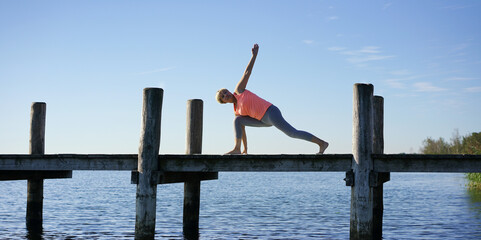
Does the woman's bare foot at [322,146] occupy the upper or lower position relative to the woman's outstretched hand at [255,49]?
lower

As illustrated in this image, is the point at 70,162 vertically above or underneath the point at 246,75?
underneath

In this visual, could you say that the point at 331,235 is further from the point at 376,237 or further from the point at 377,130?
the point at 377,130

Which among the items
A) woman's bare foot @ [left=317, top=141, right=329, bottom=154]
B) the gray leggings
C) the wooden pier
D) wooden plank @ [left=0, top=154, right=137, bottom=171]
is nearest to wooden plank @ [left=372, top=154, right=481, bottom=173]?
the wooden pier

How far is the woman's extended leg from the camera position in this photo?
1060 centimetres

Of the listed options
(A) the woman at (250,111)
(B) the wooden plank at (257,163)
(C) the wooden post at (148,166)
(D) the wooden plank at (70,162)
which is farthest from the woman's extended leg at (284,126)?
(D) the wooden plank at (70,162)

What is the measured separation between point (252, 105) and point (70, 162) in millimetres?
3680

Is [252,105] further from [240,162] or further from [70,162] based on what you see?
[70,162]

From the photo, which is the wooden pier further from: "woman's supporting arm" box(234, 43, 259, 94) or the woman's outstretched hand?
the woman's outstretched hand

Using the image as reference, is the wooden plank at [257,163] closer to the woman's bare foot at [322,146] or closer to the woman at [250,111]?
the woman's bare foot at [322,146]

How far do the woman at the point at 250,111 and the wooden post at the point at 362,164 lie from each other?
0.86 meters

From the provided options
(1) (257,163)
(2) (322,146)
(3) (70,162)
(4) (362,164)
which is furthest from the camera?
(3) (70,162)

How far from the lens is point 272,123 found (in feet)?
35.7

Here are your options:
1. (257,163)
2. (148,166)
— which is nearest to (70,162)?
(148,166)

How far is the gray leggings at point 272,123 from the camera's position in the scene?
10.7 metres
